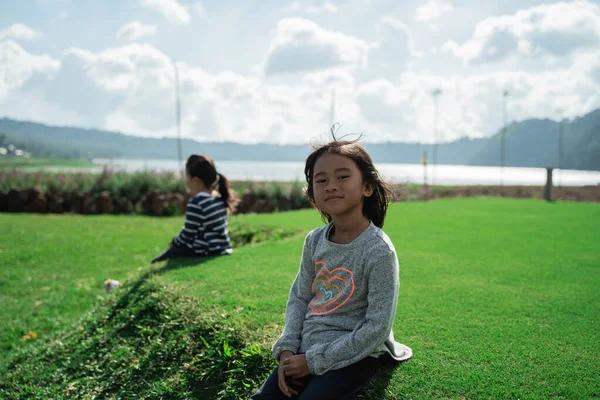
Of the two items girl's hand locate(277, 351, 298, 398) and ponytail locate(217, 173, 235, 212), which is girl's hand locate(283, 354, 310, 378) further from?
ponytail locate(217, 173, 235, 212)

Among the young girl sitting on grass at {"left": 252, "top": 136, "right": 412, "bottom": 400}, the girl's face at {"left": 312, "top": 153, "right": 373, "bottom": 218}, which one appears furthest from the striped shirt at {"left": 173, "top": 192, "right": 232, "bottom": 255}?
the girl's face at {"left": 312, "top": 153, "right": 373, "bottom": 218}

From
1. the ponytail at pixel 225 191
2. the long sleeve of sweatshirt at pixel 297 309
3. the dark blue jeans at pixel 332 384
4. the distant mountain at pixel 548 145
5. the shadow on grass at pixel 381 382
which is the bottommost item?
the shadow on grass at pixel 381 382

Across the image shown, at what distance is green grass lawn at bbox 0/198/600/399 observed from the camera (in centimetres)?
274

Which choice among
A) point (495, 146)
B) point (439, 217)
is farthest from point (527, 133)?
point (439, 217)

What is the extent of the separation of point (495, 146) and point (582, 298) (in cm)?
19032

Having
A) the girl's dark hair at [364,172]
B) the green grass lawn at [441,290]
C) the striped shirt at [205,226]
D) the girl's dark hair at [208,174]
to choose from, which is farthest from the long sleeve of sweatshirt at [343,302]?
the girl's dark hair at [208,174]

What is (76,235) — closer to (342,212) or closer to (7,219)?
(7,219)

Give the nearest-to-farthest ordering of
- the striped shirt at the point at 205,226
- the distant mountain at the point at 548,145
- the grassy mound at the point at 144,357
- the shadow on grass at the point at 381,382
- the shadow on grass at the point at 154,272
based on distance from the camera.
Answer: the shadow on grass at the point at 381,382
the grassy mound at the point at 144,357
the shadow on grass at the point at 154,272
the striped shirt at the point at 205,226
the distant mountain at the point at 548,145

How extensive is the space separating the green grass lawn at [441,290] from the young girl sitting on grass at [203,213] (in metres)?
0.39

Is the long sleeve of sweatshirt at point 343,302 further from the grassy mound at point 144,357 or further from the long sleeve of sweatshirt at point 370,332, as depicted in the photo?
the grassy mound at point 144,357

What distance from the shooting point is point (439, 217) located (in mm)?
9656

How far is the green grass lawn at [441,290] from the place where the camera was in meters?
2.74

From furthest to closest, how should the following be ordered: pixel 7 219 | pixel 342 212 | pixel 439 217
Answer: pixel 7 219
pixel 439 217
pixel 342 212

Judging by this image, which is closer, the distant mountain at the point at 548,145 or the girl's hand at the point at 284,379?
the girl's hand at the point at 284,379
